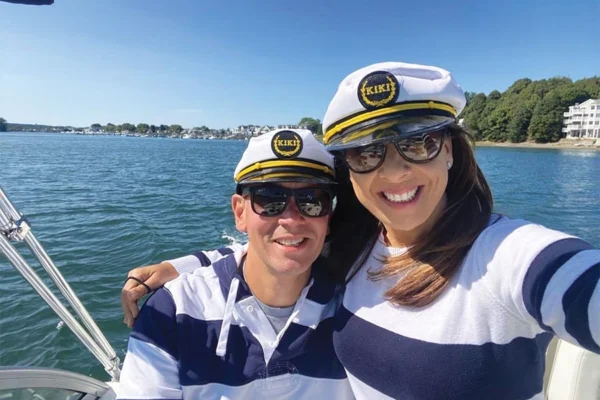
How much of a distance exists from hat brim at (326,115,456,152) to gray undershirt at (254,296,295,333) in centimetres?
97

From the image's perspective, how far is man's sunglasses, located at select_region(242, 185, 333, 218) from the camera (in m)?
1.86

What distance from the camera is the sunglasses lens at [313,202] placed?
1.87 metres

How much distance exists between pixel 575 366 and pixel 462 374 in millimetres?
1248

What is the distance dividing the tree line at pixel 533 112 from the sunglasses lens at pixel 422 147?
276 feet

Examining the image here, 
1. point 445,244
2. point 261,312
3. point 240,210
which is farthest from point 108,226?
point 445,244

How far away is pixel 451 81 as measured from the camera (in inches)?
A: 60.4

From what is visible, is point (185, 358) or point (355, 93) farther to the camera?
point (185, 358)

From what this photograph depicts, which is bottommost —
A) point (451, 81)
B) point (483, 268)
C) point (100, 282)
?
point (100, 282)

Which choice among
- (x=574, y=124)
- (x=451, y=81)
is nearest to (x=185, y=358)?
(x=451, y=81)

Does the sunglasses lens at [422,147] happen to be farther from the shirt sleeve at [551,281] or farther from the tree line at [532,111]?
the tree line at [532,111]

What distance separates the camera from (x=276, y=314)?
1.92m

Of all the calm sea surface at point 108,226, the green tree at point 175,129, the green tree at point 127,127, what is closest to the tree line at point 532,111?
the calm sea surface at point 108,226

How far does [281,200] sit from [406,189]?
0.63 metres

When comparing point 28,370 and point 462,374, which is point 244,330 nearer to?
point 462,374
